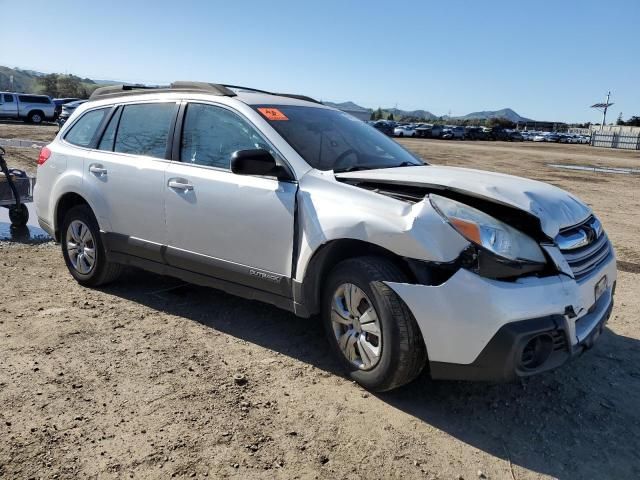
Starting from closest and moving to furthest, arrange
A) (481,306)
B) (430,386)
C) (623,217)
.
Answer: (481,306), (430,386), (623,217)

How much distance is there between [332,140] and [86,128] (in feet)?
8.50

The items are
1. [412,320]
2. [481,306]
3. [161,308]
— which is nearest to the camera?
[481,306]

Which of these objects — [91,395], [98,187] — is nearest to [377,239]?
[91,395]

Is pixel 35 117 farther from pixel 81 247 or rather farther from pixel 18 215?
pixel 81 247

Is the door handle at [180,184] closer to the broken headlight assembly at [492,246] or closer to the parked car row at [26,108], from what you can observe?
the broken headlight assembly at [492,246]

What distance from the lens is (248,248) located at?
393cm

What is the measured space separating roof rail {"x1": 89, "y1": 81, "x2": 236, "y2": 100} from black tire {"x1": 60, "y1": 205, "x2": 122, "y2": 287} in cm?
111

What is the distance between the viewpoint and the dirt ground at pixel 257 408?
2791mm

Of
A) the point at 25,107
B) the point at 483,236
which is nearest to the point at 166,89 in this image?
the point at 483,236

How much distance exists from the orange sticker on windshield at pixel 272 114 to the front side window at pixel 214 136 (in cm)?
14

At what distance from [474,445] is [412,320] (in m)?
0.73

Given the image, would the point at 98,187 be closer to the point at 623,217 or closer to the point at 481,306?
the point at 481,306

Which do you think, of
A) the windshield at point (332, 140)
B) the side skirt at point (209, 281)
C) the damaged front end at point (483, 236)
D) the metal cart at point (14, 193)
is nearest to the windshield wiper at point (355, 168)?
the windshield at point (332, 140)

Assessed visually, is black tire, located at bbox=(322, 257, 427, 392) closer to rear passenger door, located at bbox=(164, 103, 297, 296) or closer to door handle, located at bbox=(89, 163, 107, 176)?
rear passenger door, located at bbox=(164, 103, 297, 296)
